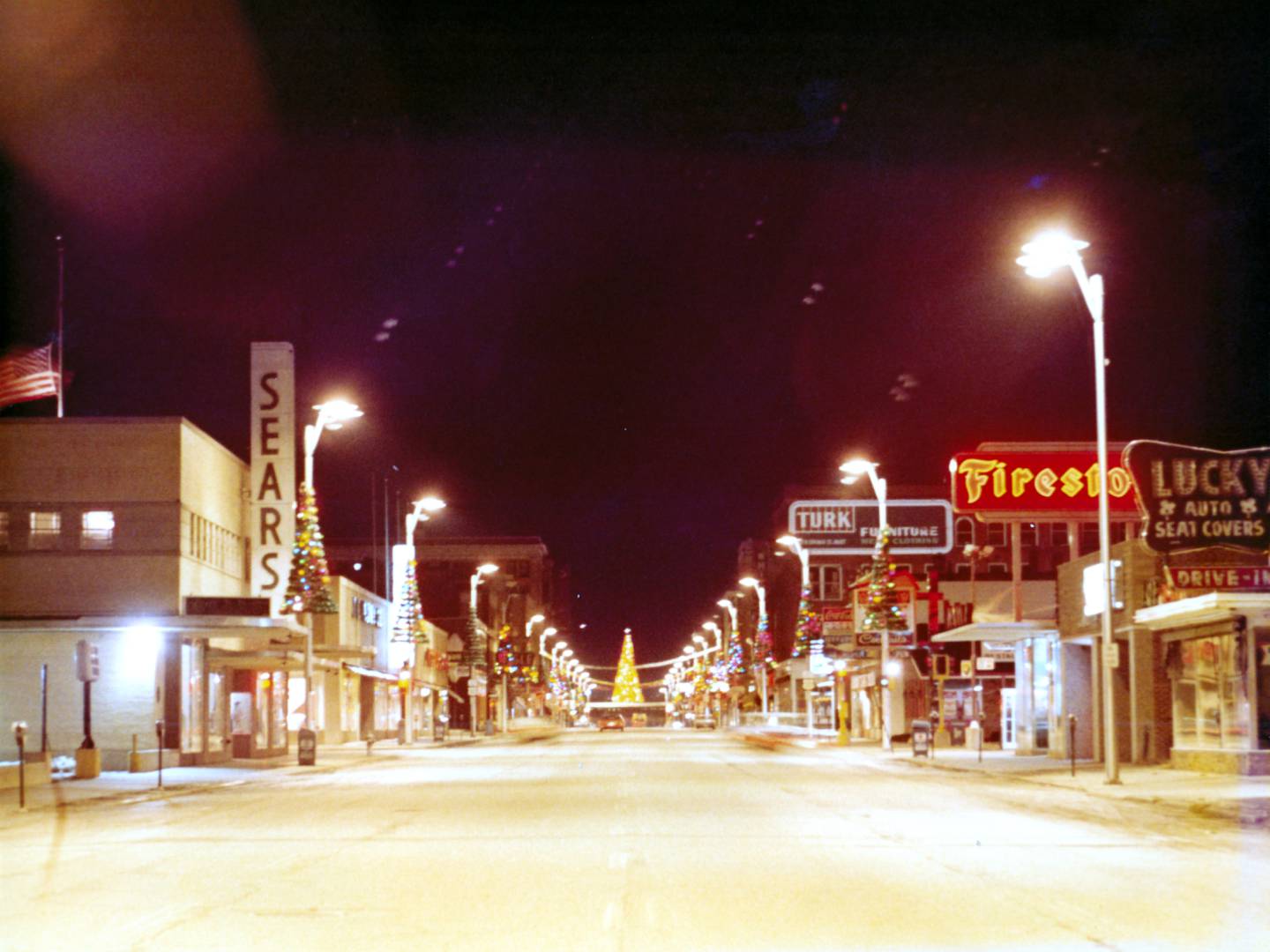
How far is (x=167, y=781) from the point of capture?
37.9m

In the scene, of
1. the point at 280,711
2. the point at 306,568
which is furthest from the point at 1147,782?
the point at 280,711

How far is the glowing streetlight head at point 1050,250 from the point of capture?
30.2 metres

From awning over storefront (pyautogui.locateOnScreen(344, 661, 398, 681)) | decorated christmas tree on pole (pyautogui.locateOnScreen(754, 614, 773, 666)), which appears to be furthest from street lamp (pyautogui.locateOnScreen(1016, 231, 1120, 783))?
decorated christmas tree on pole (pyautogui.locateOnScreen(754, 614, 773, 666))

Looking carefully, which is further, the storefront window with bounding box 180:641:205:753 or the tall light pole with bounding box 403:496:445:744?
the tall light pole with bounding box 403:496:445:744

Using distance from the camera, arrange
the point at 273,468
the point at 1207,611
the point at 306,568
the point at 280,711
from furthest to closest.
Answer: the point at 280,711
the point at 273,468
the point at 306,568
the point at 1207,611

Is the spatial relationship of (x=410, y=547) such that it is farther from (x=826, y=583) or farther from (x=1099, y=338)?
(x=826, y=583)

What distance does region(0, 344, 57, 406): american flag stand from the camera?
44688 mm

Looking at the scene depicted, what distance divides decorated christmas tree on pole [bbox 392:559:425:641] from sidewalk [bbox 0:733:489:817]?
1338cm

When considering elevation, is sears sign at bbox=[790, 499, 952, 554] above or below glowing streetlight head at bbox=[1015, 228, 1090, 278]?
below

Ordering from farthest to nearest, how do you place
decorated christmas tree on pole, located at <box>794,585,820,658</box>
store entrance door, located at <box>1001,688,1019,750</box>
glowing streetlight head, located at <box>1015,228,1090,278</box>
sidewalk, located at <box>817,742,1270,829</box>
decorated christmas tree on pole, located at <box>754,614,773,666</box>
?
decorated christmas tree on pole, located at <box>754,614,773,666</box> → decorated christmas tree on pole, located at <box>794,585,820,658</box> → store entrance door, located at <box>1001,688,1019,750</box> → glowing streetlight head, located at <box>1015,228,1090,278</box> → sidewalk, located at <box>817,742,1270,829</box>

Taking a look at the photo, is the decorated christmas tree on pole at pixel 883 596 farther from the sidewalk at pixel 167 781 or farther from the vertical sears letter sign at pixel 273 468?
the vertical sears letter sign at pixel 273 468

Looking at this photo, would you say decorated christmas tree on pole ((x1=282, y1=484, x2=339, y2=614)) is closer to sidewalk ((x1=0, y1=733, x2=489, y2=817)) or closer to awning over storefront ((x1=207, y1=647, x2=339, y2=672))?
awning over storefront ((x1=207, y1=647, x2=339, y2=672))

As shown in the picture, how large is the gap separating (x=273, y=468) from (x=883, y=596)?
2249cm

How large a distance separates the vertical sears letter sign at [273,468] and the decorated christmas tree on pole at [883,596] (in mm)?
20925
